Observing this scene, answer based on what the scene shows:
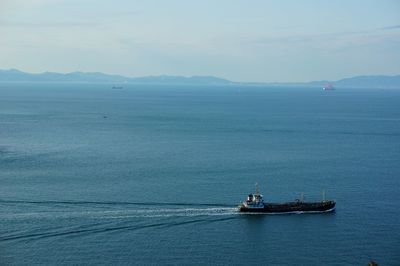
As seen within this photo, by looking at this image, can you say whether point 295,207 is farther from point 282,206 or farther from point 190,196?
point 190,196

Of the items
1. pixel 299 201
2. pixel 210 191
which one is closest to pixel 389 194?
pixel 299 201

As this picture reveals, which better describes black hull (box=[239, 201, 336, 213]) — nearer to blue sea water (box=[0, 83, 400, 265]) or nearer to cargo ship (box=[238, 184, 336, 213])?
cargo ship (box=[238, 184, 336, 213])

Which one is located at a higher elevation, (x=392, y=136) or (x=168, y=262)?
(x=392, y=136)

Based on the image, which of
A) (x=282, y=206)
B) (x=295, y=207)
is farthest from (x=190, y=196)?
(x=295, y=207)

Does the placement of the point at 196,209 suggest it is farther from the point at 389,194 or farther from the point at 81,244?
the point at 389,194

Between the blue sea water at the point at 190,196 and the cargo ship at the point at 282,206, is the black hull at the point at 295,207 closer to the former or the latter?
the cargo ship at the point at 282,206

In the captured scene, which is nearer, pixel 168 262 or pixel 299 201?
pixel 168 262
